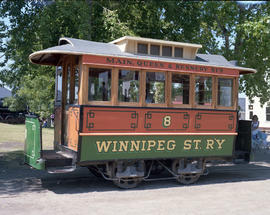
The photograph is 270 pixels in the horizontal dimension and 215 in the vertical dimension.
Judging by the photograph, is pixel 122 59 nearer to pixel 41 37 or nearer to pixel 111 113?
pixel 111 113

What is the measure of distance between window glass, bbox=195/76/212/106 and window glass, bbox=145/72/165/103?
0.92 metres

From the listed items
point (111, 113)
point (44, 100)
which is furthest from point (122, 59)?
point (44, 100)

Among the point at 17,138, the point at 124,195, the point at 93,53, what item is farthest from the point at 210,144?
the point at 17,138

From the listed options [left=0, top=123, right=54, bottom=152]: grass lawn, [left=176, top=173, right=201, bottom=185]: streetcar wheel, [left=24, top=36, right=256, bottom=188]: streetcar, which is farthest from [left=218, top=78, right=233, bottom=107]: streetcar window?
[left=0, top=123, right=54, bottom=152]: grass lawn

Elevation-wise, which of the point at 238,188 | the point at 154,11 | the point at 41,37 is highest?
the point at 154,11

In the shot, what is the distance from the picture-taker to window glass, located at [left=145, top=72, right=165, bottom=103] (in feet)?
26.7

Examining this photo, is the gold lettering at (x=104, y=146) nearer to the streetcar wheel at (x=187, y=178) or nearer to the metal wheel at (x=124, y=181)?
the metal wheel at (x=124, y=181)

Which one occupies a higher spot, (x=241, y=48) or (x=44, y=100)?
(x=241, y=48)

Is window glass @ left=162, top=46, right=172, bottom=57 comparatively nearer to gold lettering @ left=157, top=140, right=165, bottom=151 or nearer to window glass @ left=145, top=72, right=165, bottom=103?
window glass @ left=145, top=72, right=165, bottom=103

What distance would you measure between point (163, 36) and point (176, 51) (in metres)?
5.48

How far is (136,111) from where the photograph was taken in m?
7.91

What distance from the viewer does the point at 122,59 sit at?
783 centimetres

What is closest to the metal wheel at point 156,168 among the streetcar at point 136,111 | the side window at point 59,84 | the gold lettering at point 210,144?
the streetcar at point 136,111

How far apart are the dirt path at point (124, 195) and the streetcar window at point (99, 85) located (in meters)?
2.00
